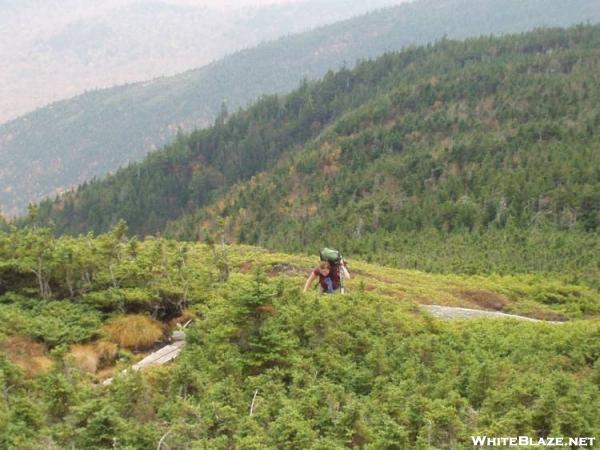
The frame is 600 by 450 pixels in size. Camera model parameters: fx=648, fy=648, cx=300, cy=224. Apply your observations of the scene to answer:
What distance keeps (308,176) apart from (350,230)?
133ft

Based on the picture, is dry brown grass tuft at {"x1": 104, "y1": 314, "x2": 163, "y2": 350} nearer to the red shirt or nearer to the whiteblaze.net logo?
the red shirt

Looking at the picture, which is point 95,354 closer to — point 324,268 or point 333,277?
point 324,268

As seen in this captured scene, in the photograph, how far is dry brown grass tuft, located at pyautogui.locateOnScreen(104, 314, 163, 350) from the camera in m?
18.3

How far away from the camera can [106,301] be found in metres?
19.3

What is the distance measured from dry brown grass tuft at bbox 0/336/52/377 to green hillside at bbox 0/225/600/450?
0.05 m

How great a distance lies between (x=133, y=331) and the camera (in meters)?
18.5

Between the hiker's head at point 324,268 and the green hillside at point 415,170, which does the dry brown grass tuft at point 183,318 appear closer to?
the hiker's head at point 324,268

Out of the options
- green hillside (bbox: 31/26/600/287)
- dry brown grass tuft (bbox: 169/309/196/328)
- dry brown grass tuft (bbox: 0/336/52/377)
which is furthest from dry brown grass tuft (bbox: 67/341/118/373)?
green hillside (bbox: 31/26/600/287)

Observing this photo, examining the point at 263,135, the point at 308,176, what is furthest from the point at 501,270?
the point at 263,135

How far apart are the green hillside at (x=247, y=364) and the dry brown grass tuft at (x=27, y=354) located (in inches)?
2.1

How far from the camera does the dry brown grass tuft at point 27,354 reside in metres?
15.6

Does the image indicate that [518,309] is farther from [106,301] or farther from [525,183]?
[525,183]

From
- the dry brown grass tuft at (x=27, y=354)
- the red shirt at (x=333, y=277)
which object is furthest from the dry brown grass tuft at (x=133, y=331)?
the red shirt at (x=333, y=277)

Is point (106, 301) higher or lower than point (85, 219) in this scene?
higher
